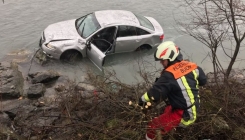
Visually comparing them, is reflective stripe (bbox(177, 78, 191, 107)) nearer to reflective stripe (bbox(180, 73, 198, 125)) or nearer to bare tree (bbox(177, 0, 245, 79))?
reflective stripe (bbox(180, 73, 198, 125))

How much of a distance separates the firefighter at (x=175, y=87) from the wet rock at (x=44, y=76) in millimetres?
4755

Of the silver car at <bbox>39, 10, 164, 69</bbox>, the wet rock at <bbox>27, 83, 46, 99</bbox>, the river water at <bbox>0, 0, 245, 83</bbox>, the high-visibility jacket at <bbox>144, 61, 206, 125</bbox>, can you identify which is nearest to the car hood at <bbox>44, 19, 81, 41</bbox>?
the silver car at <bbox>39, 10, 164, 69</bbox>

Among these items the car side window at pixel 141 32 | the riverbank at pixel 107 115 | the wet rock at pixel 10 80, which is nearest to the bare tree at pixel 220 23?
the riverbank at pixel 107 115

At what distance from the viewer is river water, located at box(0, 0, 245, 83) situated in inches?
390

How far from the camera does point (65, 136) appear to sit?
18.0ft

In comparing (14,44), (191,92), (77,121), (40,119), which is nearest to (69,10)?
(14,44)

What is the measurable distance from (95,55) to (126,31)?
170 centimetres

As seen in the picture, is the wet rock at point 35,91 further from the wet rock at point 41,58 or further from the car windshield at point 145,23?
the car windshield at point 145,23

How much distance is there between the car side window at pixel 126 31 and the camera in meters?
10.1

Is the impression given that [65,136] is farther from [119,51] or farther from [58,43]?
[119,51]

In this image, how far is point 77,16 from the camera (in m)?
13.3

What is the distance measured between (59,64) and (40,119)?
373cm

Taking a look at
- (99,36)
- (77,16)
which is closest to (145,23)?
(99,36)

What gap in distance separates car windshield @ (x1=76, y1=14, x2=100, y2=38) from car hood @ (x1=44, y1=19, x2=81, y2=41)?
17 centimetres
